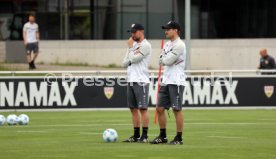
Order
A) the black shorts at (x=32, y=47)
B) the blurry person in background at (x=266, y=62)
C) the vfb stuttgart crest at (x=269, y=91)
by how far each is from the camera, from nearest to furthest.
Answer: the vfb stuttgart crest at (x=269, y=91) → the blurry person in background at (x=266, y=62) → the black shorts at (x=32, y=47)

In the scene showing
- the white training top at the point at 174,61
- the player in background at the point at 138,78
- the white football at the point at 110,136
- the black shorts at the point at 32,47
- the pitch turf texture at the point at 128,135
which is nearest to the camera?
the pitch turf texture at the point at 128,135

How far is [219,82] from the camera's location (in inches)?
1146

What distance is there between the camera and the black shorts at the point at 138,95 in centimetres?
1730

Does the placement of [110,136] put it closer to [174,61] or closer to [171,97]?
[171,97]

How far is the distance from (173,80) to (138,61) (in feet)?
3.42

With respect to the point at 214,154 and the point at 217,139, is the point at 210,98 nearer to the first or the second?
the point at 217,139

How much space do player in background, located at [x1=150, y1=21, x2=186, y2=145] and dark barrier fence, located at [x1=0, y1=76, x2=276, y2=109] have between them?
38.8 ft

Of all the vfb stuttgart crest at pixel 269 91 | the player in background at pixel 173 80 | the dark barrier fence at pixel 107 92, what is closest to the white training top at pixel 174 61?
the player in background at pixel 173 80

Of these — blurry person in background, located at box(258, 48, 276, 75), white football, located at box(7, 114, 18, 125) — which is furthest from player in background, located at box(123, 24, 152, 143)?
blurry person in background, located at box(258, 48, 276, 75)

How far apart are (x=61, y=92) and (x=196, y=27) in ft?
44.3

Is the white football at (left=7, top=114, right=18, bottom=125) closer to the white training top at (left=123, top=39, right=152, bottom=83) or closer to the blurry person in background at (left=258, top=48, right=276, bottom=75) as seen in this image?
the white training top at (left=123, top=39, right=152, bottom=83)

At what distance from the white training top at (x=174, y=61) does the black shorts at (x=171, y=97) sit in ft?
0.34

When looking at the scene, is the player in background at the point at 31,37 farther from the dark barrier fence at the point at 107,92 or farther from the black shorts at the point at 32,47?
the dark barrier fence at the point at 107,92

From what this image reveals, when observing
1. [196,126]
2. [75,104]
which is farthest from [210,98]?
[196,126]
